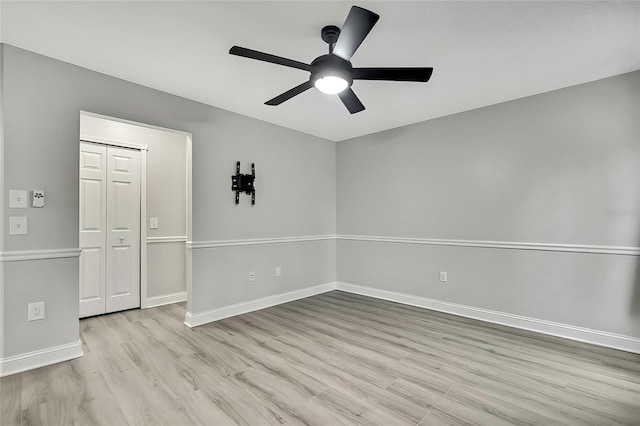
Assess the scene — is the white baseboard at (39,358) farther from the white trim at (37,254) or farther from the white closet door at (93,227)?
the white closet door at (93,227)

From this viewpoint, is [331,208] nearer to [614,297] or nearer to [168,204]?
[168,204]

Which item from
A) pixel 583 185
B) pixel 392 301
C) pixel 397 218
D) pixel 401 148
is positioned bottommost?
pixel 392 301

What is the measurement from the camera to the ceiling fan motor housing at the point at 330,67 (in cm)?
195

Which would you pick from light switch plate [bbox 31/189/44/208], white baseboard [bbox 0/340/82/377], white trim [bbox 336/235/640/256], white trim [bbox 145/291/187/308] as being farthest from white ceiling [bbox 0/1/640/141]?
white trim [bbox 145/291/187/308]

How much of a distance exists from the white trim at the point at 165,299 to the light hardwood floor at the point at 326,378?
643 millimetres

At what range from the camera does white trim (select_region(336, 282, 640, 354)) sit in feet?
8.91

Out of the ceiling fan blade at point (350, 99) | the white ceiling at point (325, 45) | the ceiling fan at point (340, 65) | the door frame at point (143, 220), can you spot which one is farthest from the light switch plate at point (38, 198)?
the ceiling fan blade at point (350, 99)

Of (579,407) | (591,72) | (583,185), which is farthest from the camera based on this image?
(583,185)

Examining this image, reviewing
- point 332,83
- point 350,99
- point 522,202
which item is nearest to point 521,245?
point 522,202

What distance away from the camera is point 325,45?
2279 mm

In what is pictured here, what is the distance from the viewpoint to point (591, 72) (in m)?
2.68

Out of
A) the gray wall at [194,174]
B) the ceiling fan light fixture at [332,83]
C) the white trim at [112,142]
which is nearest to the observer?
the ceiling fan light fixture at [332,83]

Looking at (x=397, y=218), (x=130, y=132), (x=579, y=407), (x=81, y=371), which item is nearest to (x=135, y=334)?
(x=81, y=371)

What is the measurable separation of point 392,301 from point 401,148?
2.14 metres
